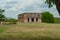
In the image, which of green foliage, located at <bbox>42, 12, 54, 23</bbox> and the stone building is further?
the stone building

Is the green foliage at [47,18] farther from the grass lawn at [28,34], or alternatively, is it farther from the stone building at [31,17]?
the grass lawn at [28,34]

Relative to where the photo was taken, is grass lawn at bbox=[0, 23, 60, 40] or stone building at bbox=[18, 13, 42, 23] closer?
grass lawn at bbox=[0, 23, 60, 40]

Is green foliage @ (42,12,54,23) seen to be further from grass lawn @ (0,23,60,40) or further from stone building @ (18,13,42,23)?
grass lawn @ (0,23,60,40)

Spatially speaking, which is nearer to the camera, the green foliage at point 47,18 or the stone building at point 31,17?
the green foliage at point 47,18

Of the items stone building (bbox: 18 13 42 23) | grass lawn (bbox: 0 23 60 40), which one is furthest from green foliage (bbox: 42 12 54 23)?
grass lawn (bbox: 0 23 60 40)

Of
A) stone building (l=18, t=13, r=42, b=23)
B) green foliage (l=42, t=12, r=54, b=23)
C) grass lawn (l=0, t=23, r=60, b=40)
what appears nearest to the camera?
grass lawn (l=0, t=23, r=60, b=40)

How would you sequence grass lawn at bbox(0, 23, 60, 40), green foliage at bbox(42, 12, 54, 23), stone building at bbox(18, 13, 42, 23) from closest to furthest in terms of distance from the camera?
grass lawn at bbox(0, 23, 60, 40), green foliage at bbox(42, 12, 54, 23), stone building at bbox(18, 13, 42, 23)

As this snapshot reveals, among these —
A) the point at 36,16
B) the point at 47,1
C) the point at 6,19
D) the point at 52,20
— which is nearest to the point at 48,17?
the point at 52,20

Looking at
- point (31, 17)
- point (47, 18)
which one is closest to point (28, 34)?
point (47, 18)

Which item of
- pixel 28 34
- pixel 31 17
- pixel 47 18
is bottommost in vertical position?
pixel 47 18

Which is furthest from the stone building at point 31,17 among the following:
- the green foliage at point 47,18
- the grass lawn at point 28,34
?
the grass lawn at point 28,34

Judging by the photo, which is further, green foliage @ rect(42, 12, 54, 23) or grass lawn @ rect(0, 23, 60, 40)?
green foliage @ rect(42, 12, 54, 23)

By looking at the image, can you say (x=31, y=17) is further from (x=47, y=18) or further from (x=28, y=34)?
(x=28, y=34)

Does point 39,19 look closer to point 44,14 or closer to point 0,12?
point 44,14
